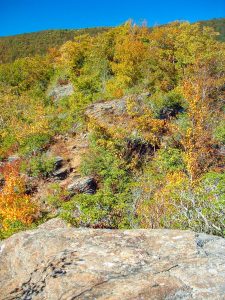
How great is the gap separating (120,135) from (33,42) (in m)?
66.1

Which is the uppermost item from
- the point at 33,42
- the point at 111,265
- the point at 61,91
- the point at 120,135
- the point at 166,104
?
the point at 33,42

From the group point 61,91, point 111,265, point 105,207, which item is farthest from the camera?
point 61,91

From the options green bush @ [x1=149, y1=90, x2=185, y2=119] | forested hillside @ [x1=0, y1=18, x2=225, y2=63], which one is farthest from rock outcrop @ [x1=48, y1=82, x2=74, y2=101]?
forested hillside @ [x1=0, y1=18, x2=225, y2=63]

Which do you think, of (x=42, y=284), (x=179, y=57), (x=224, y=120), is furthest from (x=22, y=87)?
(x=42, y=284)

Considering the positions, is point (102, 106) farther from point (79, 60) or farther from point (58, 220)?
point (58, 220)

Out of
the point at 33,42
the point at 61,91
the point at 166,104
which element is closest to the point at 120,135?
the point at 166,104

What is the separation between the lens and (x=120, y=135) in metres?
Result: 25.3

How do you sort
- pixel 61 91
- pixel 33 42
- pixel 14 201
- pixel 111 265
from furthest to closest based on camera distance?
pixel 33 42 < pixel 61 91 < pixel 14 201 < pixel 111 265

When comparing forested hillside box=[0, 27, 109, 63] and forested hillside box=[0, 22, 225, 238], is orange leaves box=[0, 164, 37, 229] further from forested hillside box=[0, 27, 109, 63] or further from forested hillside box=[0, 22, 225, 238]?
forested hillside box=[0, 27, 109, 63]

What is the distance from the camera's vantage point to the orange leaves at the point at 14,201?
1838 centimetres

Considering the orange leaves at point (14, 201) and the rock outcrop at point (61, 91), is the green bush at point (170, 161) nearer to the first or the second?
the orange leaves at point (14, 201)

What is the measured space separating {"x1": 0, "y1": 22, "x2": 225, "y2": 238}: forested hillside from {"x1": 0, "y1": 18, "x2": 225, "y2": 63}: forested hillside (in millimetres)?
38086

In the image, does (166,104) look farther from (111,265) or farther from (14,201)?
(111,265)

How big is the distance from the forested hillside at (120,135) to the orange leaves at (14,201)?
0.07 m
